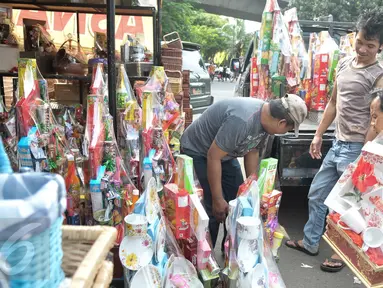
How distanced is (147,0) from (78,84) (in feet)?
3.70

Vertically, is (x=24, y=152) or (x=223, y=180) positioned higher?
(x=24, y=152)

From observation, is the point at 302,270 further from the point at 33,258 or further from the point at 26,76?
the point at 33,258

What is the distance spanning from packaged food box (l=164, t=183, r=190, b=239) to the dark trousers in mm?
501

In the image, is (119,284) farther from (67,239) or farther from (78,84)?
(78,84)

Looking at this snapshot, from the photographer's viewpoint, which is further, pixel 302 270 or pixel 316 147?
pixel 316 147

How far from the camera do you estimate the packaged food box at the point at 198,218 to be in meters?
1.63

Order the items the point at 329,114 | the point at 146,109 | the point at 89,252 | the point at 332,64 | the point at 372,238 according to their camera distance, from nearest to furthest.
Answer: the point at 89,252
the point at 372,238
the point at 146,109
the point at 329,114
the point at 332,64

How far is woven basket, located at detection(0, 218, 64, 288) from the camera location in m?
0.59

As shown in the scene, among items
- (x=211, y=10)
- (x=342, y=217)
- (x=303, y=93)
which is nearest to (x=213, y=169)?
(x=342, y=217)

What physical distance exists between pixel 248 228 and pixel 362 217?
52 cm

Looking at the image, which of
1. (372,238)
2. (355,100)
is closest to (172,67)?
(355,100)

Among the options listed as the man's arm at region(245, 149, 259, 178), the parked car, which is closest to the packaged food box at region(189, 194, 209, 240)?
the man's arm at region(245, 149, 259, 178)

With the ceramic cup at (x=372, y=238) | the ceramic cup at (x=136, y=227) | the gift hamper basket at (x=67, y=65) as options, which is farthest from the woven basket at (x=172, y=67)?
the ceramic cup at (x=372, y=238)

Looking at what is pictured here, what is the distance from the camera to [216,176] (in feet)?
6.81
